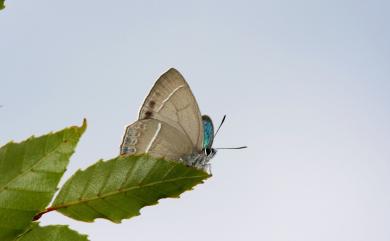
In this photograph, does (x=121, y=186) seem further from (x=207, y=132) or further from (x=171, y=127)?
(x=207, y=132)

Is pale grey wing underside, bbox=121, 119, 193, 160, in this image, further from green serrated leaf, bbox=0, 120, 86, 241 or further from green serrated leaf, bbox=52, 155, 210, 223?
green serrated leaf, bbox=0, 120, 86, 241

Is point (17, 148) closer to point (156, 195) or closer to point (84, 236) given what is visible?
point (84, 236)

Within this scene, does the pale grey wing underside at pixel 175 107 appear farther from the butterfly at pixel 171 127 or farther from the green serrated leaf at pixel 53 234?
the green serrated leaf at pixel 53 234

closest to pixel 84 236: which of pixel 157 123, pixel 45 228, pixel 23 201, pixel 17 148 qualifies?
pixel 45 228

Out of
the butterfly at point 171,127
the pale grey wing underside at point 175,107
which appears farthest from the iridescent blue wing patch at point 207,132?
the pale grey wing underside at point 175,107

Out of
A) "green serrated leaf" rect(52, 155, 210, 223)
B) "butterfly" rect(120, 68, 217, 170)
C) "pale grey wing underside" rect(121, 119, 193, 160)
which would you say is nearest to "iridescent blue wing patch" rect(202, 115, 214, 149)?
"butterfly" rect(120, 68, 217, 170)

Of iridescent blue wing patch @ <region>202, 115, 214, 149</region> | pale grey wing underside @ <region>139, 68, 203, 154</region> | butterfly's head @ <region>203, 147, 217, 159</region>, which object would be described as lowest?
butterfly's head @ <region>203, 147, 217, 159</region>

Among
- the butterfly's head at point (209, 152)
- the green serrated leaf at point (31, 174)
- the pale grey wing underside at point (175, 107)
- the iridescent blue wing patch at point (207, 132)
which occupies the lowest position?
the butterfly's head at point (209, 152)
